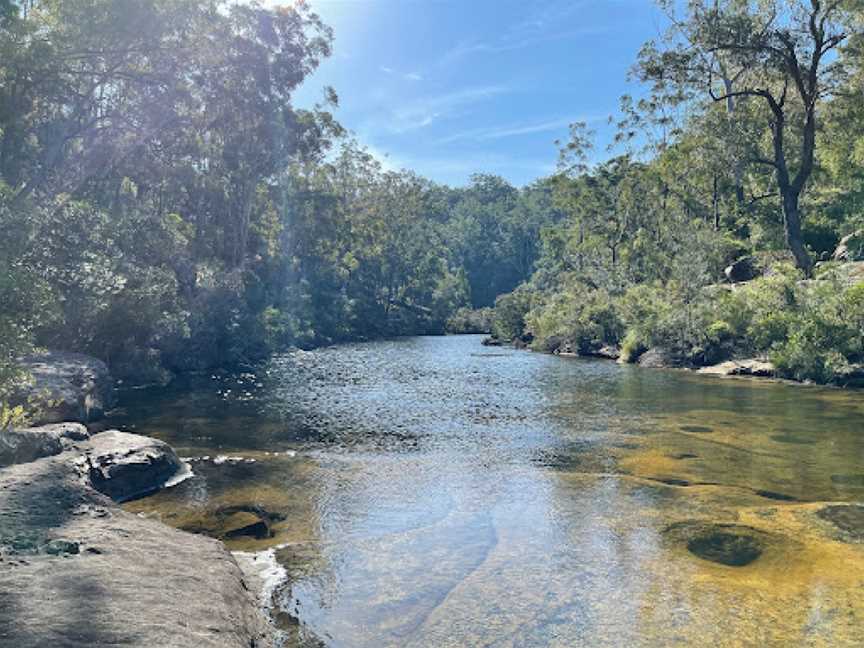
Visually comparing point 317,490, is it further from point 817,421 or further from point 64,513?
point 817,421

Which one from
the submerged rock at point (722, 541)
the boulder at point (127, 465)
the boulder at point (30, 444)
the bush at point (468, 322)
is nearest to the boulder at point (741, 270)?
the submerged rock at point (722, 541)

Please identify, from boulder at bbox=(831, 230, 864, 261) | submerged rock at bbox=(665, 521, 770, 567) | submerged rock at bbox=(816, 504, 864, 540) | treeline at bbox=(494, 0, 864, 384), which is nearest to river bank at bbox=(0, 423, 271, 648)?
submerged rock at bbox=(665, 521, 770, 567)

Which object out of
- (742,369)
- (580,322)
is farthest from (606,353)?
(742,369)

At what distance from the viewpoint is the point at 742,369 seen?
29562 millimetres

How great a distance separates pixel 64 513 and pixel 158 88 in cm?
2555

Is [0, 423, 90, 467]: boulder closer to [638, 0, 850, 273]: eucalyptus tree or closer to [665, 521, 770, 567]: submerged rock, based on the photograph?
[665, 521, 770, 567]: submerged rock

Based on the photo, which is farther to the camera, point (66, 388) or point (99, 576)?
point (66, 388)

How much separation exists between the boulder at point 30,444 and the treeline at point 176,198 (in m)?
0.92

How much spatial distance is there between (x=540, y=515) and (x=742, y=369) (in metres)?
23.4

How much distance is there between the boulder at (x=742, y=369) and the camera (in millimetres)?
28375

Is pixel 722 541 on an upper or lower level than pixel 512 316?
lower

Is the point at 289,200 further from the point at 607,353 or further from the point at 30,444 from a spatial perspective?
the point at 30,444

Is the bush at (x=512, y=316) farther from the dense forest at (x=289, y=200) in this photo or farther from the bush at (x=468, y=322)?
the bush at (x=468, y=322)

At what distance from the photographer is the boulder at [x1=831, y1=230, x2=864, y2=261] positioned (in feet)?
109
